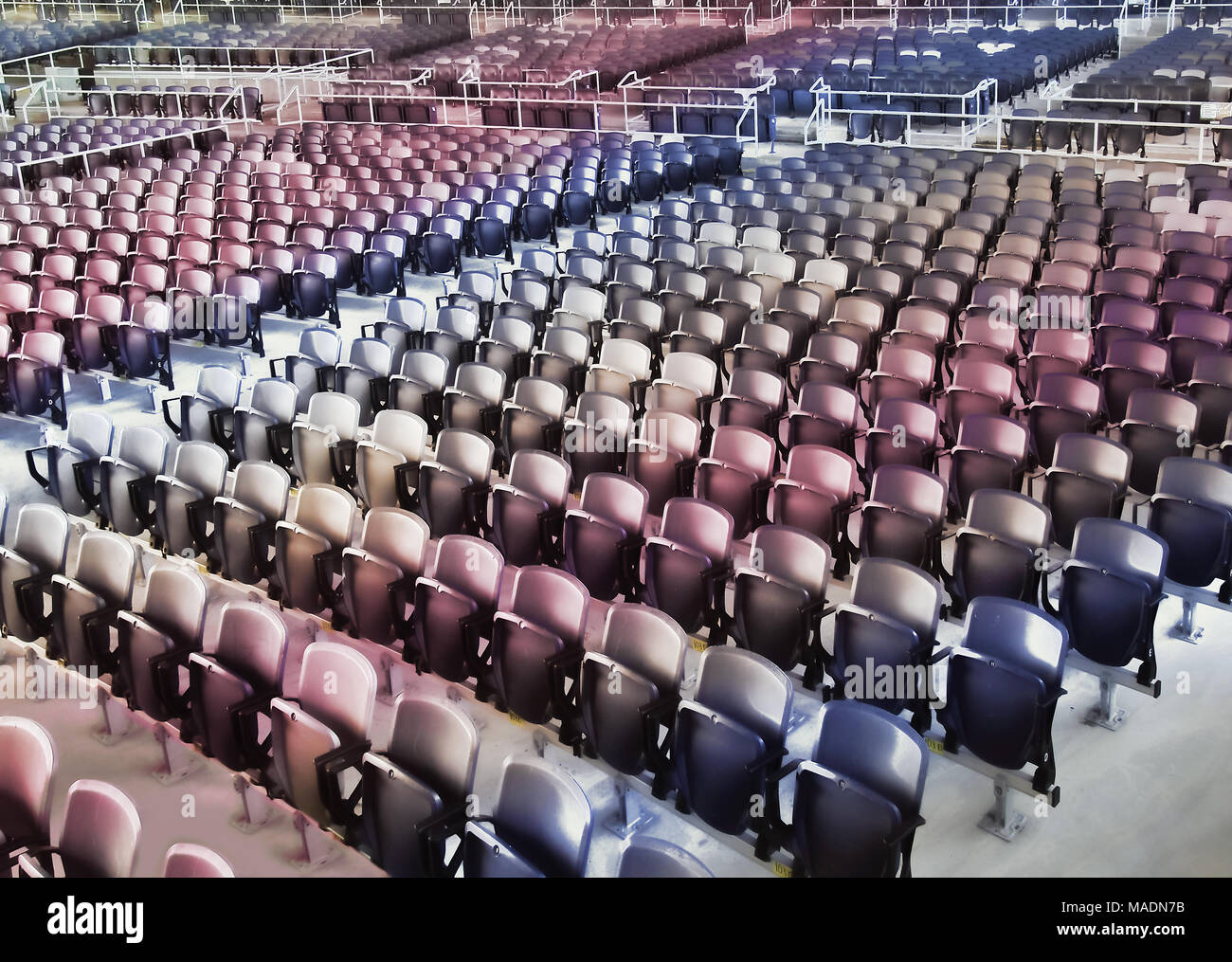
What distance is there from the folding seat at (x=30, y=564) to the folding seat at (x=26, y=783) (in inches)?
52.2

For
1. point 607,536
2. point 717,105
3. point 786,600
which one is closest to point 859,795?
Answer: point 786,600

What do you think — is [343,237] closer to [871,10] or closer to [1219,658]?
[1219,658]

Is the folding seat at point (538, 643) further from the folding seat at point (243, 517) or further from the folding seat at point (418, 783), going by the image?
the folding seat at point (243, 517)

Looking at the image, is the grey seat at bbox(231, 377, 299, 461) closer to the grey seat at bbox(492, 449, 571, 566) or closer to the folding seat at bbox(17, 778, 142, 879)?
the grey seat at bbox(492, 449, 571, 566)

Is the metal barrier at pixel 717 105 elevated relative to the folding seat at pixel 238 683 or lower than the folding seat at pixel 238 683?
elevated

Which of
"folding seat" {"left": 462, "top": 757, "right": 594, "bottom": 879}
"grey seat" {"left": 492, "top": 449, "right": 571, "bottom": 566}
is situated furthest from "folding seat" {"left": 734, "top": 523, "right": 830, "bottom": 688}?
"folding seat" {"left": 462, "top": 757, "right": 594, "bottom": 879}

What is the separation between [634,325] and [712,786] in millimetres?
4264

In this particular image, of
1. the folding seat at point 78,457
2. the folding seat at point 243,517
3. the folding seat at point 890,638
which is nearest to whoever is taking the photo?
the folding seat at point 890,638

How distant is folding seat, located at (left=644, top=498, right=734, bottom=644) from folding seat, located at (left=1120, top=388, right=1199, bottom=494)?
6.94 ft

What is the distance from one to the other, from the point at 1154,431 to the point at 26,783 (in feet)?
16.4

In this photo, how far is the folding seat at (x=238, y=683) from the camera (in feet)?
14.2

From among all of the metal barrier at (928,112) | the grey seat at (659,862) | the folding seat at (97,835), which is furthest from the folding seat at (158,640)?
the metal barrier at (928,112)

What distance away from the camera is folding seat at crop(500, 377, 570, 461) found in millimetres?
6398
